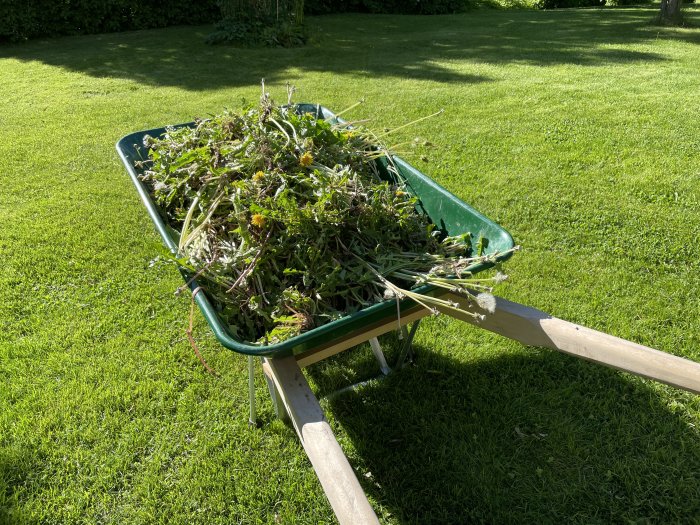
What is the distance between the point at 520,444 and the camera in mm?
2201

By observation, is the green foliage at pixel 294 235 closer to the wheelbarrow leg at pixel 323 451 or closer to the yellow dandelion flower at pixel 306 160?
the yellow dandelion flower at pixel 306 160

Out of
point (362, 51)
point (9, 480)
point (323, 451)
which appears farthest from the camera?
point (362, 51)

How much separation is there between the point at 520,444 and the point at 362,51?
811 cm

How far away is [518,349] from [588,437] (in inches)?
21.6

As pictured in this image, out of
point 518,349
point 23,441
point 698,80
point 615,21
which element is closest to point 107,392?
point 23,441

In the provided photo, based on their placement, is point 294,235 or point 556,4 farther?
point 556,4

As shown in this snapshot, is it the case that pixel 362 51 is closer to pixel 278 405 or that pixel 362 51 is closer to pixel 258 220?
pixel 278 405

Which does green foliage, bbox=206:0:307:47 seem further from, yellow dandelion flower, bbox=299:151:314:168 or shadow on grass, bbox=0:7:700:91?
yellow dandelion flower, bbox=299:151:314:168

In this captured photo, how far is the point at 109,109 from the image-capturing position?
6.06 meters

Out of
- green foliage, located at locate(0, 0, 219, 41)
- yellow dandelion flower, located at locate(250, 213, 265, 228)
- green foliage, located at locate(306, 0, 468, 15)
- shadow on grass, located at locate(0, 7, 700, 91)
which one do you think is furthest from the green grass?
green foliage, located at locate(306, 0, 468, 15)

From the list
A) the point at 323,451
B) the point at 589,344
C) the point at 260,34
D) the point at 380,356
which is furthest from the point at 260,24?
the point at 323,451

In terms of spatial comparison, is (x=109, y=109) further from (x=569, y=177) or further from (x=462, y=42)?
(x=462, y=42)

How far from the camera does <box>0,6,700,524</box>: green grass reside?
2053 millimetres

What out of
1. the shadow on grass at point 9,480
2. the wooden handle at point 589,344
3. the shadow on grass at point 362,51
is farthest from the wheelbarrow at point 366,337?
the shadow on grass at point 362,51
